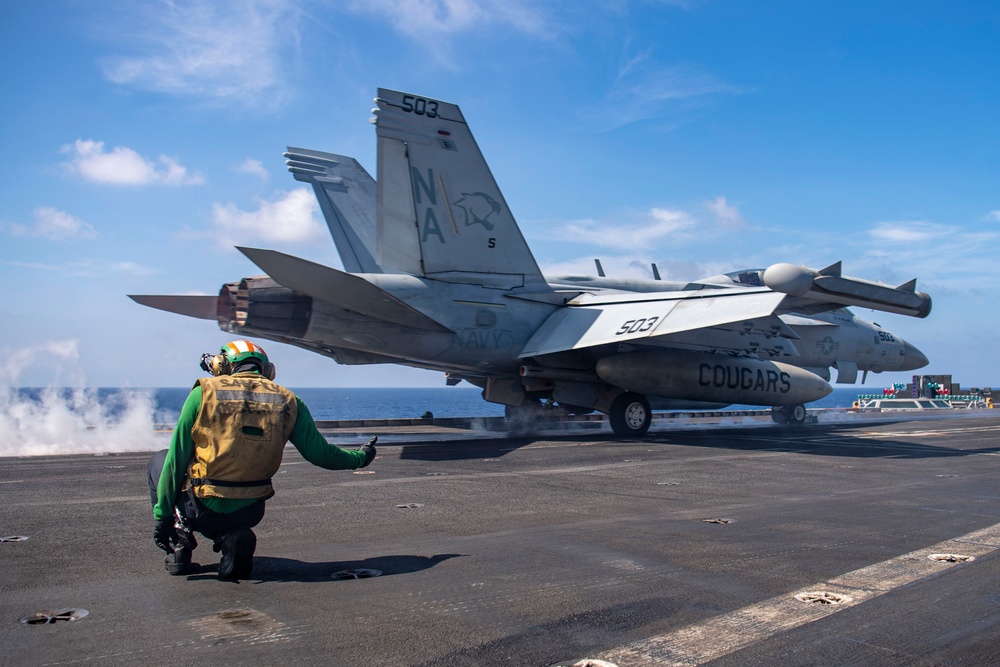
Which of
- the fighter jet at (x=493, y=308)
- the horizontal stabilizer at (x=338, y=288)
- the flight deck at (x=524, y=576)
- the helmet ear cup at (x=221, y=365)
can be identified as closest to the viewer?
the flight deck at (x=524, y=576)

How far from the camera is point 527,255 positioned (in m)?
18.7

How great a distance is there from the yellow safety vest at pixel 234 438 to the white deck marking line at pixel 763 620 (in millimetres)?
2412

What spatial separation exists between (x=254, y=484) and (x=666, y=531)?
363 cm

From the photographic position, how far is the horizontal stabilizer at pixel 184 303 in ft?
50.9

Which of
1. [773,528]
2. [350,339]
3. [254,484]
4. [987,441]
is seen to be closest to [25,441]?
[350,339]

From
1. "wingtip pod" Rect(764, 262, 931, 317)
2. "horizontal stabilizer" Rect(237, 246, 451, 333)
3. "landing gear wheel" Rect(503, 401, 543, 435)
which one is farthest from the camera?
"landing gear wheel" Rect(503, 401, 543, 435)

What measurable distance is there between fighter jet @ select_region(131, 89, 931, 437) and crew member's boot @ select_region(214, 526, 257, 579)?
894 centimetres

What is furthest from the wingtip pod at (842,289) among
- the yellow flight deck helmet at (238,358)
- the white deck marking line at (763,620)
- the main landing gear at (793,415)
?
the yellow flight deck helmet at (238,358)

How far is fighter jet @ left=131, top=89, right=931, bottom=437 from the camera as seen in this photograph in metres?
15.2

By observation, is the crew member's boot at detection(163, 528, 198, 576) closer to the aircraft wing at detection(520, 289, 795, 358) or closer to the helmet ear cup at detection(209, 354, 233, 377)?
the helmet ear cup at detection(209, 354, 233, 377)

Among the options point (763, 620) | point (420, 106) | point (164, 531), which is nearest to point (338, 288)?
point (420, 106)

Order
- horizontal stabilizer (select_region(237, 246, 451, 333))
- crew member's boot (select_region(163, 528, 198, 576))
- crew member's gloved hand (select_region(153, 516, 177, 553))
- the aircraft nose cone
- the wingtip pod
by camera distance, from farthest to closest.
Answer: the aircraft nose cone, the wingtip pod, horizontal stabilizer (select_region(237, 246, 451, 333)), crew member's boot (select_region(163, 528, 198, 576)), crew member's gloved hand (select_region(153, 516, 177, 553))

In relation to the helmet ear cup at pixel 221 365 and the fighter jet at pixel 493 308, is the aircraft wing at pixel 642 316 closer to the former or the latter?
the fighter jet at pixel 493 308

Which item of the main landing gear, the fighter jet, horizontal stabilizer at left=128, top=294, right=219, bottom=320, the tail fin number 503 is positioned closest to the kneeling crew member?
the fighter jet
